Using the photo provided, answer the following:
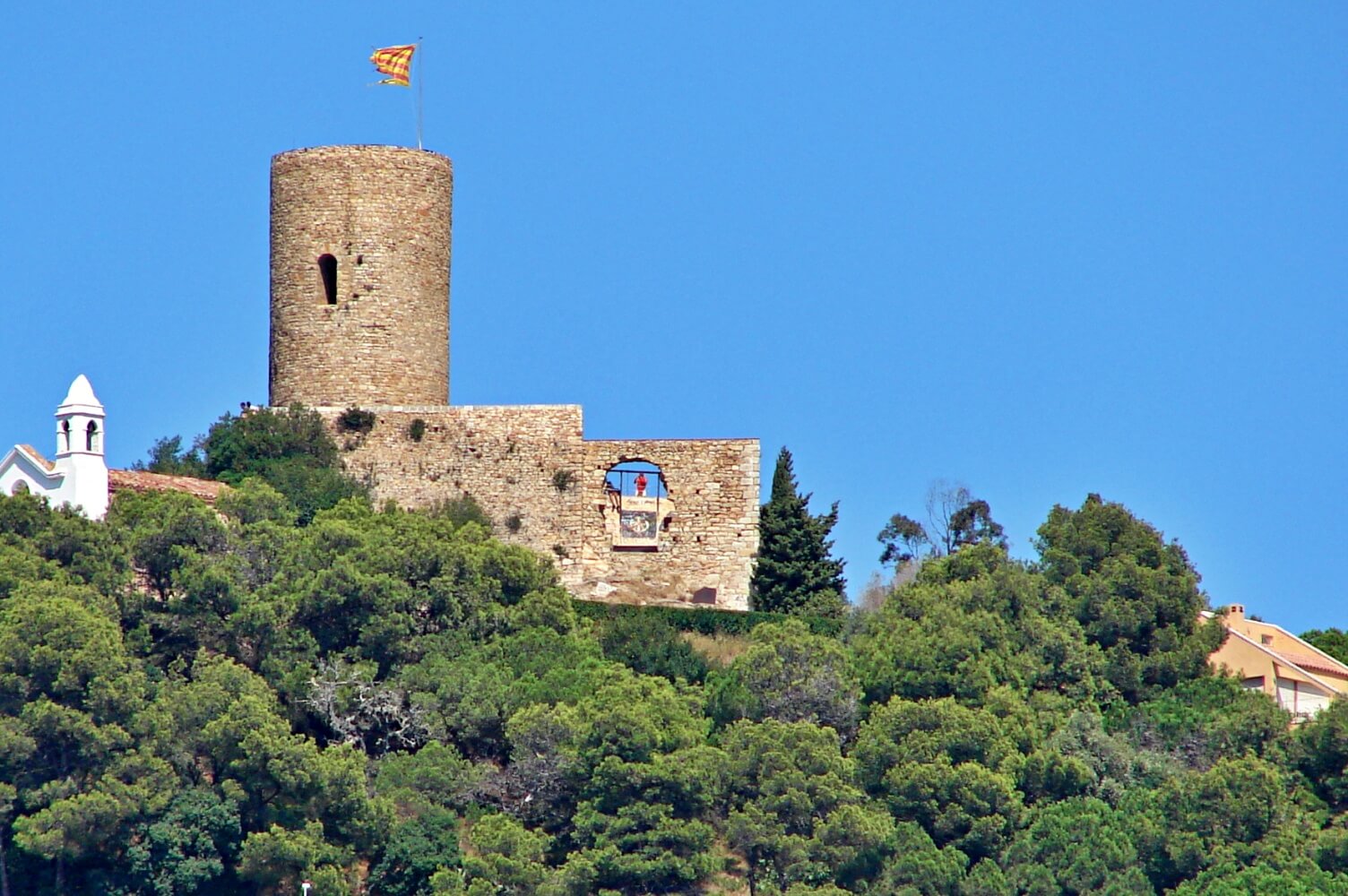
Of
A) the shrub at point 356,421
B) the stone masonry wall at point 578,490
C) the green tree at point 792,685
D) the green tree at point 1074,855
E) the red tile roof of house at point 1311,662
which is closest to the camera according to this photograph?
the green tree at point 1074,855

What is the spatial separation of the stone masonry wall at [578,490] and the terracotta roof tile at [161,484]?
216cm

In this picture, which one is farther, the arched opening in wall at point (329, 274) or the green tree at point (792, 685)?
the arched opening in wall at point (329, 274)

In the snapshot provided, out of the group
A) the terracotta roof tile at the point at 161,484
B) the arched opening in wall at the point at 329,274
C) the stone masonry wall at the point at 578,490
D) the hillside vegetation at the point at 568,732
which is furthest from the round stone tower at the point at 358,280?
the hillside vegetation at the point at 568,732

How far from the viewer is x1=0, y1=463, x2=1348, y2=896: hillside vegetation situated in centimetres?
4381

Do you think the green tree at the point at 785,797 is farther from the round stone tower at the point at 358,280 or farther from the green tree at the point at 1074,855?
the round stone tower at the point at 358,280

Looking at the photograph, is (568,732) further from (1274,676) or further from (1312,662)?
(1312,662)

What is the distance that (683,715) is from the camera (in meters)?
45.9

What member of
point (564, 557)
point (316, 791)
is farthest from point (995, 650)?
point (316, 791)

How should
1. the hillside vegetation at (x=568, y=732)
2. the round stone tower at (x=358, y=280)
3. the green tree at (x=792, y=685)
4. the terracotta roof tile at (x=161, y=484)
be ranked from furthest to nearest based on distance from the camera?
the round stone tower at (x=358, y=280), the terracotta roof tile at (x=161, y=484), the green tree at (x=792, y=685), the hillside vegetation at (x=568, y=732)

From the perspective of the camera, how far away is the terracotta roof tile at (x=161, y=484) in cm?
4947

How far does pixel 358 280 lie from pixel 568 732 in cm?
957

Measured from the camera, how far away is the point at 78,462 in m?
48.8

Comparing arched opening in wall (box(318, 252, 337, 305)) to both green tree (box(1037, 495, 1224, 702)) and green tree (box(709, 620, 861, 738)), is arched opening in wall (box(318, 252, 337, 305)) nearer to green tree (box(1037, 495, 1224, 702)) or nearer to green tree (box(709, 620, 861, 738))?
green tree (box(709, 620, 861, 738))

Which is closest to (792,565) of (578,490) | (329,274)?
(578,490)
